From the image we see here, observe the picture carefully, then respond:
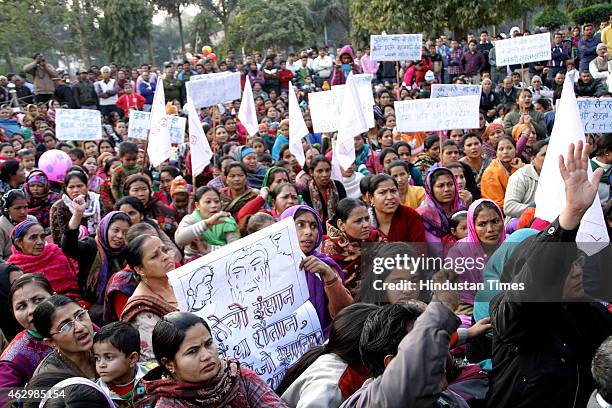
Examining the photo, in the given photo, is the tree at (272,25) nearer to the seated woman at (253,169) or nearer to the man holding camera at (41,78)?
the man holding camera at (41,78)

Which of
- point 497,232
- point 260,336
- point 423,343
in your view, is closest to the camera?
point 423,343

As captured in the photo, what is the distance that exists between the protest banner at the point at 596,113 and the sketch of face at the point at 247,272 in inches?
167

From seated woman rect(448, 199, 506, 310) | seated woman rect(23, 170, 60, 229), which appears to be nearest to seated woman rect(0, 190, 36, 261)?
seated woman rect(23, 170, 60, 229)

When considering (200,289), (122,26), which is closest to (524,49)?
(200,289)

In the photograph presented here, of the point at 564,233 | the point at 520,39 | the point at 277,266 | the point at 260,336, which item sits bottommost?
the point at 260,336

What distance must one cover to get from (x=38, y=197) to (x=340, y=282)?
3.65m

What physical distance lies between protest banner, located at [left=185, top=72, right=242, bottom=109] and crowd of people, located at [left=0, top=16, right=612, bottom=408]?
0.66m

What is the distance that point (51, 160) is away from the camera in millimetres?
7141

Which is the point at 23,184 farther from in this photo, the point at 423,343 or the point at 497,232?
the point at 423,343

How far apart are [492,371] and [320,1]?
37.3 m

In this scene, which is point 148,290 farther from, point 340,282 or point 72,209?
point 72,209

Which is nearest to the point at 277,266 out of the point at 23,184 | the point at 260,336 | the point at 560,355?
the point at 260,336

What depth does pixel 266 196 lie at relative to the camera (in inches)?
232

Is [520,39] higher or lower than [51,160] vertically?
higher
